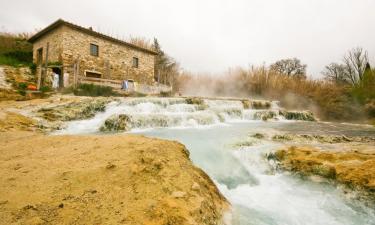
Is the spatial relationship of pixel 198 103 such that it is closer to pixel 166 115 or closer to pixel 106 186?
pixel 166 115

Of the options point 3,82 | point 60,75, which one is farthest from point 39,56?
point 3,82

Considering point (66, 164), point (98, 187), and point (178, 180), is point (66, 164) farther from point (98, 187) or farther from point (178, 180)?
point (178, 180)

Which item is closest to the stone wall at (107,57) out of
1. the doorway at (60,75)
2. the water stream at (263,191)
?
the doorway at (60,75)

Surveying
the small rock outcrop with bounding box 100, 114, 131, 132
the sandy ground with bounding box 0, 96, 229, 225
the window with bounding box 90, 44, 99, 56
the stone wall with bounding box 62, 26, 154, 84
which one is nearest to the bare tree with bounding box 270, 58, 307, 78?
the stone wall with bounding box 62, 26, 154, 84

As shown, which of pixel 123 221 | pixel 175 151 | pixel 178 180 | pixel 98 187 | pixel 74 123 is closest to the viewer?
pixel 123 221

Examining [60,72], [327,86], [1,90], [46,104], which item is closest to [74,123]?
[46,104]

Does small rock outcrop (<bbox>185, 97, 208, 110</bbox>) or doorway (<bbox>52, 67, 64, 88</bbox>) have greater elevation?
doorway (<bbox>52, 67, 64, 88</bbox>)

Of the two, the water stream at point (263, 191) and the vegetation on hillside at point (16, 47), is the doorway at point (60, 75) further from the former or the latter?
the water stream at point (263, 191)

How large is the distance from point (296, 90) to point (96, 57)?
14.7 meters

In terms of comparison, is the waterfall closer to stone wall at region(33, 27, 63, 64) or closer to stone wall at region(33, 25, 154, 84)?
stone wall at region(33, 25, 154, 84)

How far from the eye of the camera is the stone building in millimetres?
15195

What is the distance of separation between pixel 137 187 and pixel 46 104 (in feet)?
26.3

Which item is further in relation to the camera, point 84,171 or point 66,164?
point 66,164

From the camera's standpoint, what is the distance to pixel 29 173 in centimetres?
240
